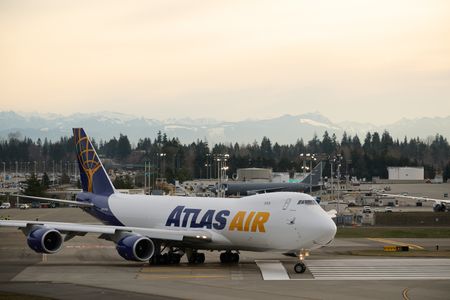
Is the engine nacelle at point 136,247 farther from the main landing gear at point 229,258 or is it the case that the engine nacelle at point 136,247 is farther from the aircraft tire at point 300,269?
the aircraft tire at point 300,269

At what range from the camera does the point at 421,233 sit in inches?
2803

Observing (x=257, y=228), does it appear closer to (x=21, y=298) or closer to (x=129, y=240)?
(x=129, y=240)

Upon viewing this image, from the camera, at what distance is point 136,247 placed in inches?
1650

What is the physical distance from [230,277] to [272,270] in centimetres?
320

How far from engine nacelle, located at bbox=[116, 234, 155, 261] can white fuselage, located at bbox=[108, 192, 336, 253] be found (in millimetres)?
2768

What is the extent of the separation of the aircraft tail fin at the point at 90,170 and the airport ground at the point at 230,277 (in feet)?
13.5

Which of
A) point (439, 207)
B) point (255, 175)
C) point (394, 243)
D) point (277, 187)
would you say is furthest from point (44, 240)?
point (255, 175)

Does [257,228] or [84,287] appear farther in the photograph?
[257,228]

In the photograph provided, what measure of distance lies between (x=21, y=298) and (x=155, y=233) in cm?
1314

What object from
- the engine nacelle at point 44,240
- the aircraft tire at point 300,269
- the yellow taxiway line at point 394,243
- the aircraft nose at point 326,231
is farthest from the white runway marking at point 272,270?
the yellow taxiway line at point 394,243

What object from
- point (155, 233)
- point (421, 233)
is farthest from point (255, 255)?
point (421, 233)

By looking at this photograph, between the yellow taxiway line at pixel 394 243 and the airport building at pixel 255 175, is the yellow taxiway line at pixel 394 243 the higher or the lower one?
the lower one

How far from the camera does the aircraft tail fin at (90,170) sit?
51.9 metres

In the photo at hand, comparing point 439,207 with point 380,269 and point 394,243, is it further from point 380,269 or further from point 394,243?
point 380,269
